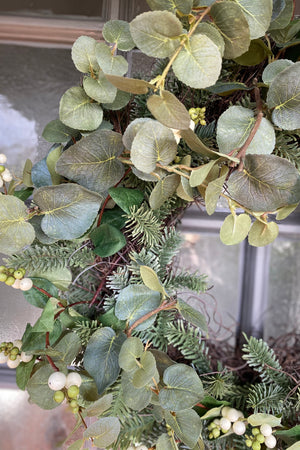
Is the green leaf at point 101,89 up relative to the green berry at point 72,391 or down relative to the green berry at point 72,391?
up

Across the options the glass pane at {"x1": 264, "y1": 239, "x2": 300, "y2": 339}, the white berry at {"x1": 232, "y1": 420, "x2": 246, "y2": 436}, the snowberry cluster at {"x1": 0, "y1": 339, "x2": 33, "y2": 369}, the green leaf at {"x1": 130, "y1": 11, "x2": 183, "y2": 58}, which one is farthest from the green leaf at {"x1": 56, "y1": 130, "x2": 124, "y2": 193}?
the glass pane at {"x1": 264, "y1": 239, "x2": 300, "y2": 339}

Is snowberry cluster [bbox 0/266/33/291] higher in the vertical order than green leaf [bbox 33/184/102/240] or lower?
lower

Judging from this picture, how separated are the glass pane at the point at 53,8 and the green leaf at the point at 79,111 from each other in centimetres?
27

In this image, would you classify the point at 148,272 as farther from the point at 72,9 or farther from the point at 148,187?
the point at 72,9

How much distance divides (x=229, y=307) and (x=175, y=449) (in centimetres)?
38

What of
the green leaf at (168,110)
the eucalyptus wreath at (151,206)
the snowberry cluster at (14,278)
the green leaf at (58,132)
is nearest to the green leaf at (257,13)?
the eucalyptus wreath at (151,206)

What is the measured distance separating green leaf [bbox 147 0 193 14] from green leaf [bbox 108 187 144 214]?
179mm

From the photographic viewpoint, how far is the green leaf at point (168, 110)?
0.32 metres

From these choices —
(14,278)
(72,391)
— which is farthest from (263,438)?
(14,278)

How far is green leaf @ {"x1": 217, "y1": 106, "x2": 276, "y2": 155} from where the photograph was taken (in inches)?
15.0

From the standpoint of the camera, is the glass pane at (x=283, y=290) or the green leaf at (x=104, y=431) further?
the glass pane at (x=283, y=290)

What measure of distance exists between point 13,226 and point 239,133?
0.80 ft

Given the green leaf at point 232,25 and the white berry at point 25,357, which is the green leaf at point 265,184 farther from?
the white berry at point 25,357

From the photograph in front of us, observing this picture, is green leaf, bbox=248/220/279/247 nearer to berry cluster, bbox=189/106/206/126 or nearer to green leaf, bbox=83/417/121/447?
berry cluster, bbox=189/106/206/126
